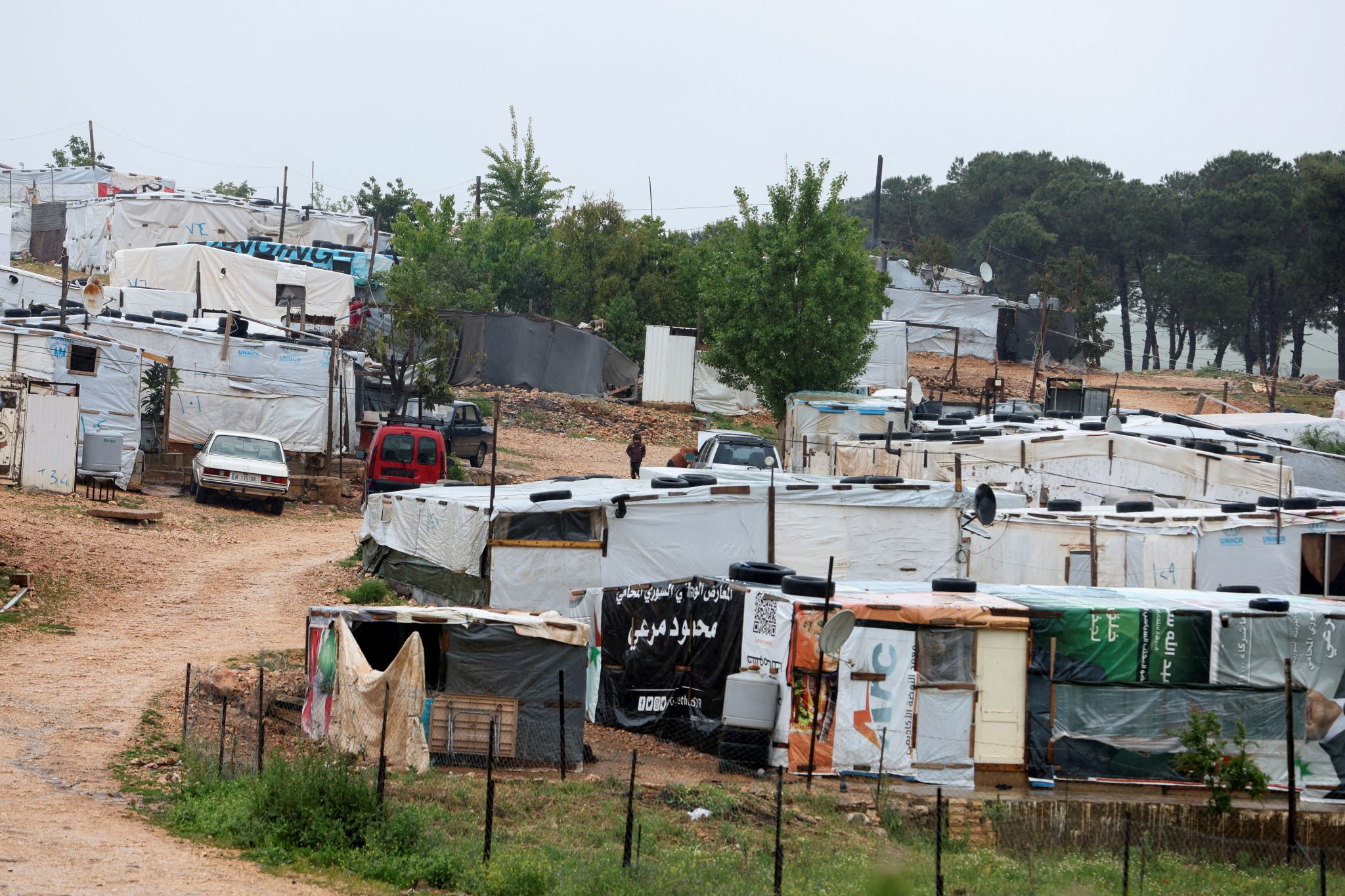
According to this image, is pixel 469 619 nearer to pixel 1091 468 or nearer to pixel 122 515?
pixel 122 515

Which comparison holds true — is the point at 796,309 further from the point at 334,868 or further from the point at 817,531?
the point at 334,868

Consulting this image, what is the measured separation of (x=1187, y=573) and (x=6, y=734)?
50.9ft

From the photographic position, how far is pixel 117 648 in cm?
1622

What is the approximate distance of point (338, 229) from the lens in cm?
6103

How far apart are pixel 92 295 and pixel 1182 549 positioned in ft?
113

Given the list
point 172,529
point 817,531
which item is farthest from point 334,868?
point 172,529

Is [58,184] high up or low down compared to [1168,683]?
up

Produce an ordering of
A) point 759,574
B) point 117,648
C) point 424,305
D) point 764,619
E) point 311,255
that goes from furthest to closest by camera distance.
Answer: point 311,255 → point 424,305 → point 117,648 → point 759,574 → point 764,619

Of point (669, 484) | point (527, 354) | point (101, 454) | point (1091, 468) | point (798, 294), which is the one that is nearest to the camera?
point (669, 484)

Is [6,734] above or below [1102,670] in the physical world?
below

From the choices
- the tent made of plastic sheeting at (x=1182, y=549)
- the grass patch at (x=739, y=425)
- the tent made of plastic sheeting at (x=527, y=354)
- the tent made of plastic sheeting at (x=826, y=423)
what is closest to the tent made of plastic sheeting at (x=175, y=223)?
the tent made of plastic sheeting at (x=527, y=354)

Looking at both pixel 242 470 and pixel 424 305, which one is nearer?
pixel 242 470

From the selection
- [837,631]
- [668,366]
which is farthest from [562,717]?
[668,366]

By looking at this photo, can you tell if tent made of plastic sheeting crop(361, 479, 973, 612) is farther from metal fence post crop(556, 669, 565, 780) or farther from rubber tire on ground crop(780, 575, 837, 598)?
metal fence post crop(556, 669, 565, 780)
